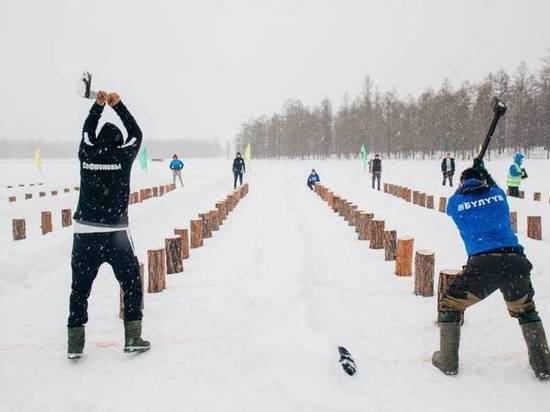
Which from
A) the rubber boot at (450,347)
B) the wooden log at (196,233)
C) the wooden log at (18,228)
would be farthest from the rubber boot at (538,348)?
the wooden log at (18,228)

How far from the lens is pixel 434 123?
223 ft

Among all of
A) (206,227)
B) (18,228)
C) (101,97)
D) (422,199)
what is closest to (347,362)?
(101,97)

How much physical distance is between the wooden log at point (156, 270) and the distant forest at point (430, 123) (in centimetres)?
5982

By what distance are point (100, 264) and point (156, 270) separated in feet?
7.49

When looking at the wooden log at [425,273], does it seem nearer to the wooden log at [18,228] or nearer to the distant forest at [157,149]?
the wooden log at [18,228]

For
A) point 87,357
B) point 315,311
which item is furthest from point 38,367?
point 315,311

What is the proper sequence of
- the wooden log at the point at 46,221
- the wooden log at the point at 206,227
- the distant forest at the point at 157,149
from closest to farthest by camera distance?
1. the wooden log at the point at 206,227
2. the wooden log at the point at 46,221
3. the distant forest at the point at 157,149

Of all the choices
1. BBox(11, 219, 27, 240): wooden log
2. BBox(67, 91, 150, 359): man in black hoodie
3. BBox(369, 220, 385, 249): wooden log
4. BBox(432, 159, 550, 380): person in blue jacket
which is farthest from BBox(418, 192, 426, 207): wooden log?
BBox(67, 91, 150, 359): man in black hoodie

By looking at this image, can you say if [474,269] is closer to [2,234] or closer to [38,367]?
[38,367]

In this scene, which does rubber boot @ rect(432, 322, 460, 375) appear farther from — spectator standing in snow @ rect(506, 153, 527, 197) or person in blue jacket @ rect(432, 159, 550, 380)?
spectator standing in snow @ rect(506, 153, 527, 197)

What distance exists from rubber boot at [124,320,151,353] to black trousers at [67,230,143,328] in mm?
65

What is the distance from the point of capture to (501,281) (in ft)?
11.5

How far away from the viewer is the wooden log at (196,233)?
927 cm

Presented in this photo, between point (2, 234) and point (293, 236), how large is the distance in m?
9.92
